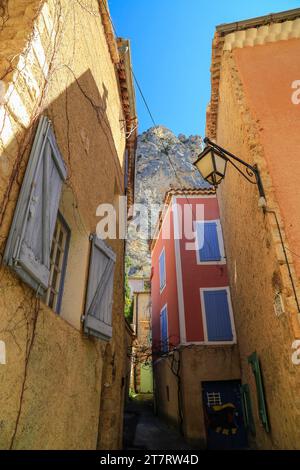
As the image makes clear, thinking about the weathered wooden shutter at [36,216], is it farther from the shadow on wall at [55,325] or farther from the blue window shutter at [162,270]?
the blue window shutter at [162,270]

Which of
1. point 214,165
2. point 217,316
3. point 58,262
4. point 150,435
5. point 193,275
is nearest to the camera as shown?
point 58,262

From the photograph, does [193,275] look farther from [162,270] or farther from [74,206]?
[74,206]

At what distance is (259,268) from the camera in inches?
213

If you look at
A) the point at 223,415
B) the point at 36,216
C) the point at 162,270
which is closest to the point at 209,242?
the point at 162,270

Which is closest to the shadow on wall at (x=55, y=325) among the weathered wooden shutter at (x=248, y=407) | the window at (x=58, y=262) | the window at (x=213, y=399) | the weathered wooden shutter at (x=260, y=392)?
the window at (x=58, y=262)

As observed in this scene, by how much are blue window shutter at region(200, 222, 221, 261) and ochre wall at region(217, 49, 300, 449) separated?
447 centimetres

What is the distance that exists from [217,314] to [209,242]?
10.2 ft

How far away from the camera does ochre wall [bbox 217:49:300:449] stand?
13.9 ft

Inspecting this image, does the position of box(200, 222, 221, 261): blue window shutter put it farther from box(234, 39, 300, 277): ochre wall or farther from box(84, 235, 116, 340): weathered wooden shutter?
box(84, 235, 116, 340): weathered wooden shutter

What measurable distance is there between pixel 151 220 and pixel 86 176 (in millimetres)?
37545

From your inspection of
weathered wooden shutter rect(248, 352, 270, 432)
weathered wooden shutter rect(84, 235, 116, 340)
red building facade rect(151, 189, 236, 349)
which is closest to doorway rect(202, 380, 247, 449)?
red building facade rect(151, 189, 236, 349)

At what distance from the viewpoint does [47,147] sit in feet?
9.17
